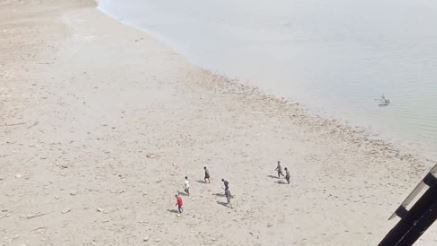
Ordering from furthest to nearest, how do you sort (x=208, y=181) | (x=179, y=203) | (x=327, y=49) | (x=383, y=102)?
1. (x=327, y=49)
2. (x=383, y=102)
3. (x=208, y=181)
4. (x=179, y=203)

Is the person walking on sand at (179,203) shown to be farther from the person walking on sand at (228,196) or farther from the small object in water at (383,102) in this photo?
the small object in water at (383,102)

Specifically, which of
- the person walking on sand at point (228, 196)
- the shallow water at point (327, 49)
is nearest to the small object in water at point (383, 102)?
the shallow water at point (327, 49)

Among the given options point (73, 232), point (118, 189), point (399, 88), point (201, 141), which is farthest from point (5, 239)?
point (399, 88)

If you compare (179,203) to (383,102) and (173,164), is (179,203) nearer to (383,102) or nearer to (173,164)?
(173,164)

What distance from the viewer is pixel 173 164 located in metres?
18.4

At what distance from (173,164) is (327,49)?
20964mm

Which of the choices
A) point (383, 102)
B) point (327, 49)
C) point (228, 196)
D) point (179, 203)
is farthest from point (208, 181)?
point (327, 49)

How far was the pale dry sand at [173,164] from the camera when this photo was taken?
553 inches

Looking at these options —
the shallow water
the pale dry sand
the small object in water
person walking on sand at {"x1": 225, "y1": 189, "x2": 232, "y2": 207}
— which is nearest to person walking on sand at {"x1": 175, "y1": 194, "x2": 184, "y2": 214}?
the pale dry sand

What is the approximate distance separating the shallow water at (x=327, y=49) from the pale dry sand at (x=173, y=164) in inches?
84.4

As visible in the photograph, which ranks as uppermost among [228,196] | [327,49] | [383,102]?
[327,49]

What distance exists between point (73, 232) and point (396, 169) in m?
11.0

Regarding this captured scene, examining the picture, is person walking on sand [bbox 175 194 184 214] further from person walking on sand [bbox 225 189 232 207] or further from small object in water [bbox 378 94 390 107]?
small object in water [bbox 378 94 390 107]

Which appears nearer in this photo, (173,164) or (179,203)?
(179,203)
